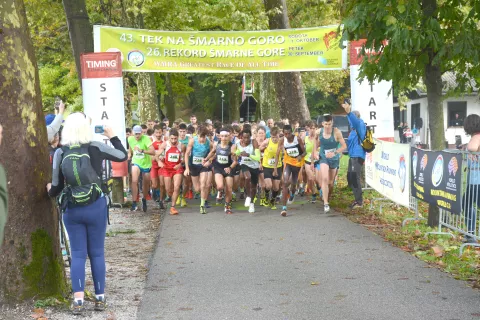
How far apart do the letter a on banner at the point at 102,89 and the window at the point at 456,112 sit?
38790 millimetres

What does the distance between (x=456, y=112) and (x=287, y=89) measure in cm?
3054

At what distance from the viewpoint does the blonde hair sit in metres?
6.95

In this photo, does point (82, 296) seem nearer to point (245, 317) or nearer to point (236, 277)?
point (245, 317)

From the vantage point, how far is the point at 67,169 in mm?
6922

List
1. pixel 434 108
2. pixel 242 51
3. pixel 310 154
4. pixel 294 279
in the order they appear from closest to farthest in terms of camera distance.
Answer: pixel 294 279 < pixel 434 108 < pixel 310 154 < pixel 242 51

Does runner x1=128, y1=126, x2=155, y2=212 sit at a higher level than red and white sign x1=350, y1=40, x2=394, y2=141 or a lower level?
lower

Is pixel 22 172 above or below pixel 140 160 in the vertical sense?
above

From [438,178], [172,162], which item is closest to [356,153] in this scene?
[172,162]

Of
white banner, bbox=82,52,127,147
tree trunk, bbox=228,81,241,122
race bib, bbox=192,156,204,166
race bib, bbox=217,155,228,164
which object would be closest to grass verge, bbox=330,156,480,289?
race bib, bbox=217,155,228,164

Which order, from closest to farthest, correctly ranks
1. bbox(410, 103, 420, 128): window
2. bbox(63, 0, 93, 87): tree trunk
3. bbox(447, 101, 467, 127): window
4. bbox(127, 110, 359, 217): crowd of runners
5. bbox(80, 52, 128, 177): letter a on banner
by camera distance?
bbox(80, 52, 128, 177): letter a on banner < bbox(127, 110, 359, 217): crowd of runners < bbox(63, 0, 93, 87): tree trunk < bbox(447, 101, 467, 127): window < bbox(410, 103, 420, 128): window

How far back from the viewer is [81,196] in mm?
6898

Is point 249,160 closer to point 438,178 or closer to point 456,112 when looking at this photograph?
point 438,178

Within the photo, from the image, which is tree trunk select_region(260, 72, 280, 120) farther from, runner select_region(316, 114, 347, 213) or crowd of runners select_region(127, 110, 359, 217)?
runner select_region(316, 114, 347, 213)

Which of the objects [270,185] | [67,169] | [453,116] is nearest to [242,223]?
[270,185]
